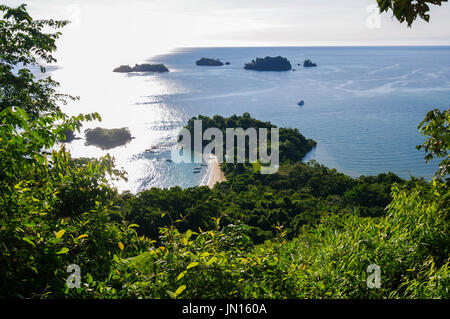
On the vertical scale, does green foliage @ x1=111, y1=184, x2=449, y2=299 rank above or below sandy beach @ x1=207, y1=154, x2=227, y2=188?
above

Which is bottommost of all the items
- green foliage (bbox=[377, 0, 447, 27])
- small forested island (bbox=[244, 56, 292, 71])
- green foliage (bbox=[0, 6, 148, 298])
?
green foliage (bbox=[0, 6, 148, 298])

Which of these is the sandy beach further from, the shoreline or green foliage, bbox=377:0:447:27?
green foliage, bbox=377:0:447:27

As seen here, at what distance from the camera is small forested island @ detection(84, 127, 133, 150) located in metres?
42.1

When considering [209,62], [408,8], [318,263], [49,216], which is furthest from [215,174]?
[209,62]

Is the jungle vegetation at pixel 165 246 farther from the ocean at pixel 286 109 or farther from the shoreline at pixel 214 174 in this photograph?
the ocean at pixel 286 109

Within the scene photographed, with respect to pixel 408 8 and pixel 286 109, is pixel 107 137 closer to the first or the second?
pixel 286 109

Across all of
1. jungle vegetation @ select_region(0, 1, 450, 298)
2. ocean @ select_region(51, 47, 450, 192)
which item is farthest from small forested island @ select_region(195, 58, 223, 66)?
jungle vegetation @ select_region(0, 1, 450, 298)

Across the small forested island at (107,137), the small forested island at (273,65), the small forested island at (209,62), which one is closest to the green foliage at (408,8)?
the small forested island at (107,137)

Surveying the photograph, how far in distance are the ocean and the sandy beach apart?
1090mm

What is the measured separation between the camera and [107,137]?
→ 42688mm

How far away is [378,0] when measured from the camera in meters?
2.90
